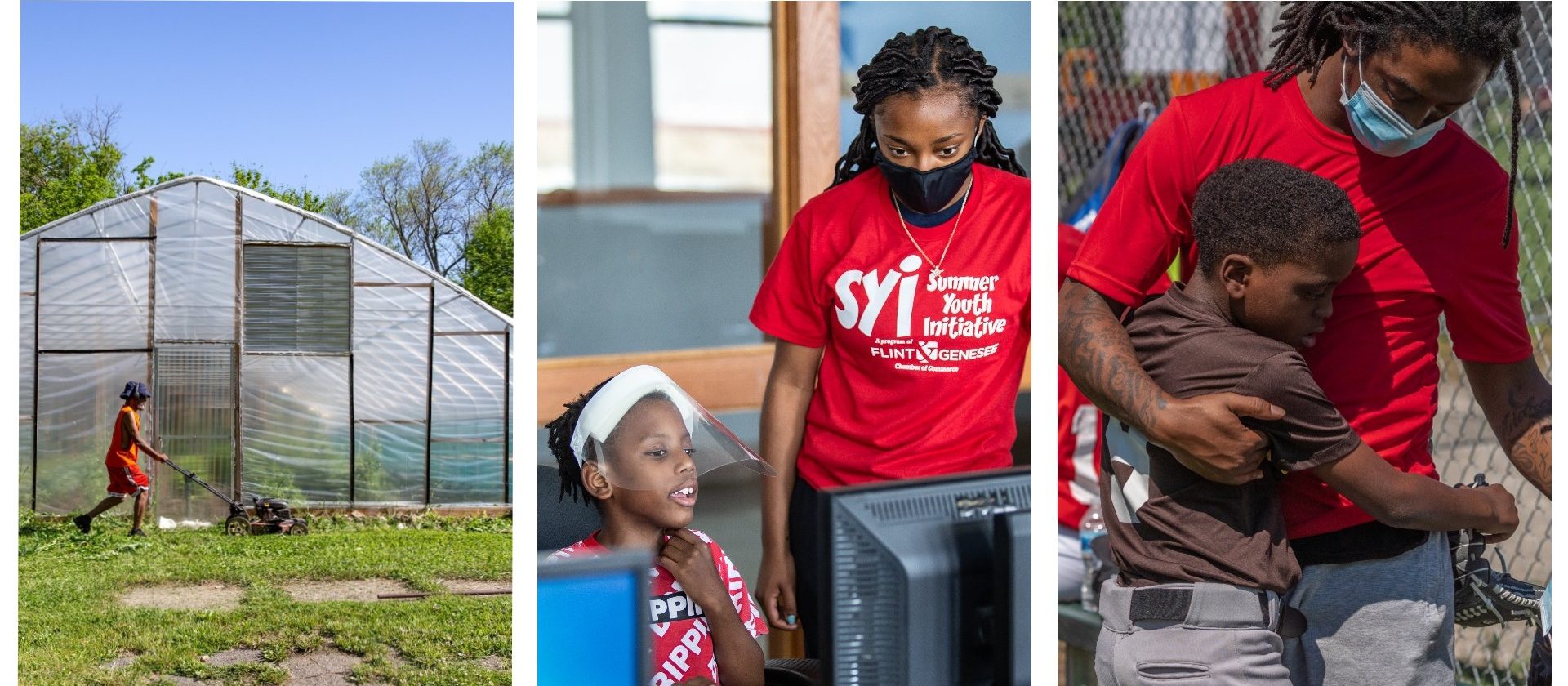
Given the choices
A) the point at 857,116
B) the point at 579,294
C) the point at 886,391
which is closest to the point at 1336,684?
the point at 886,391

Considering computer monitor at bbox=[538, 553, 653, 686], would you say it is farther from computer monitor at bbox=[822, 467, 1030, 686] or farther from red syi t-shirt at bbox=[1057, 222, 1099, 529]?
red syi t-shirt at bbox=[1057, 222, 1099, 529]

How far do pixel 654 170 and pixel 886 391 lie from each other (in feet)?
2.46

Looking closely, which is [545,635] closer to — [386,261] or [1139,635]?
[386,261]

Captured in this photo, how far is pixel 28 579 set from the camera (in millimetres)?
Answer: 2828

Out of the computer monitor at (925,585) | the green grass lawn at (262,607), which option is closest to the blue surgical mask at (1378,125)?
the computer monitor at (925,585)

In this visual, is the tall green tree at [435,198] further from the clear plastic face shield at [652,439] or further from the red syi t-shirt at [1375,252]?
the red syi t-shirt at [1375,252]

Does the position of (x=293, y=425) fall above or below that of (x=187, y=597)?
above

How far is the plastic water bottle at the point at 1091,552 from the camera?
3787 mm

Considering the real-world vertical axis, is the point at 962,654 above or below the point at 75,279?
below

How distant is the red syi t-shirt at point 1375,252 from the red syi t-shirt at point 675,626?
1078 millimetres

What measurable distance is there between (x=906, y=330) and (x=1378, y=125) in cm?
99

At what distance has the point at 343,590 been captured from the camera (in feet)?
9.61

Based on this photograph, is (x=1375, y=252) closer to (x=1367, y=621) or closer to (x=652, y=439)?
(x=1367, y=621)

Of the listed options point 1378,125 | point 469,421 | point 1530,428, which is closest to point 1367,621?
point 1530,428
